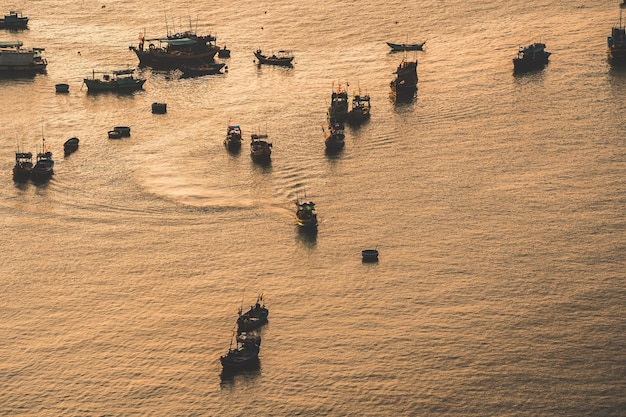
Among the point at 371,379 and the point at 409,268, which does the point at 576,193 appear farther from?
the point at 371,379

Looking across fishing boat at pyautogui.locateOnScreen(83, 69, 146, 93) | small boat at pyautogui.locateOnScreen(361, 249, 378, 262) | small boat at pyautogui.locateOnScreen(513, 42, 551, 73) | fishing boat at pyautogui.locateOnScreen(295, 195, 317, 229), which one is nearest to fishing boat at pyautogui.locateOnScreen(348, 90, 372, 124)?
small boat at pyautogui.locateOnScreen(513, 42, 551, 73)

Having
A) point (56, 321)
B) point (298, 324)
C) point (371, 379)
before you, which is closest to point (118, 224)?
point (56, 321)

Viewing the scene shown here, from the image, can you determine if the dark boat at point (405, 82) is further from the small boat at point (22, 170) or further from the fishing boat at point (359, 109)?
the small boat at point (22, 170)

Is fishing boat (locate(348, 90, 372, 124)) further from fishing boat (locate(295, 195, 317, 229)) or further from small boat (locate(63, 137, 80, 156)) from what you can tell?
fishing boat (locate(295, 195, 317, 229))

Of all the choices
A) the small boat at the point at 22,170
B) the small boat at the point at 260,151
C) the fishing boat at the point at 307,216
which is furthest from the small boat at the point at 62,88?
the fishing boat at the point at 307,216

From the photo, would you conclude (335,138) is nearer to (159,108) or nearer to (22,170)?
(159,108)
